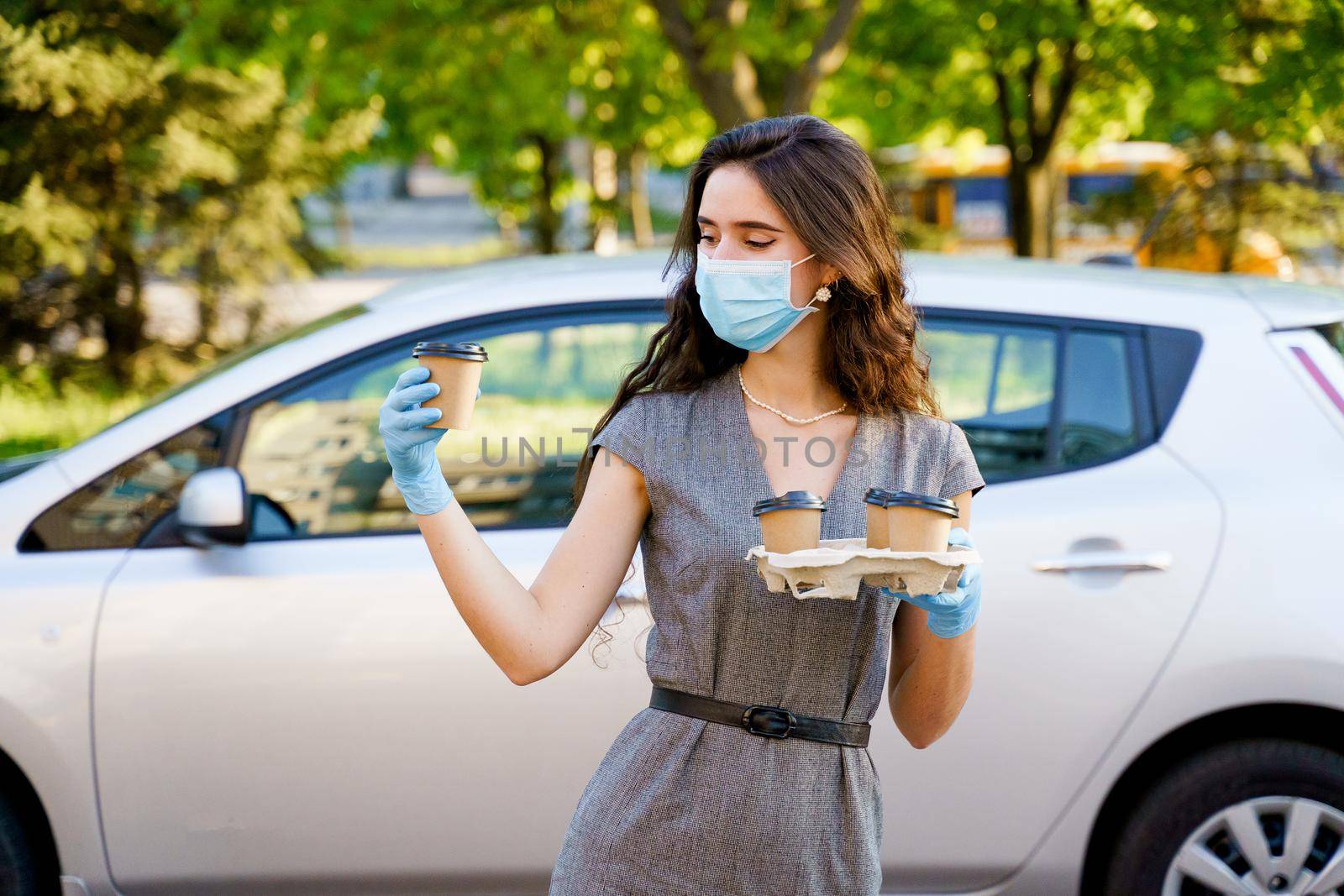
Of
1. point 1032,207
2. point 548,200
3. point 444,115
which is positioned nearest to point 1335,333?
point 1032,207

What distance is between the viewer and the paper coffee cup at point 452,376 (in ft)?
5.67

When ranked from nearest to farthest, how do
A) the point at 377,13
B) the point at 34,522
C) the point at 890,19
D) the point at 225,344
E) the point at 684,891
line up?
1. the point at 684,891
2. the point at 34,522
3. the point at 377,13
4. the point at 890,19
5. the point at 225,344

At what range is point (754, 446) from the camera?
1.94 meters

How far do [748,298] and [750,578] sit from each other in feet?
1.27

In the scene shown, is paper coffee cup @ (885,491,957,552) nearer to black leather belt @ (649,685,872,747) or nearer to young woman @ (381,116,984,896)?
young woman @ (381,116,984,896)

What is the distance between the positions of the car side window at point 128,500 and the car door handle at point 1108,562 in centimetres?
194

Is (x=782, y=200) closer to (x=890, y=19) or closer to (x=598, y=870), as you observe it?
(x=598, y=870)

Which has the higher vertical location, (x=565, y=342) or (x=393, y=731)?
(x=565, y=342)

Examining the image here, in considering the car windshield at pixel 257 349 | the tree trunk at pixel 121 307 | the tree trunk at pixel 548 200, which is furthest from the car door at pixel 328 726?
the tree trunk at pixel 548 200

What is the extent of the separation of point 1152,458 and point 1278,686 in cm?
56

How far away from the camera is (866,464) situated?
1.92m

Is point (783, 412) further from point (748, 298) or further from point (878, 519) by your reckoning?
point (878, 519)

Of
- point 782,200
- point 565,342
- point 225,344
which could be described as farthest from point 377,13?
point 782,200

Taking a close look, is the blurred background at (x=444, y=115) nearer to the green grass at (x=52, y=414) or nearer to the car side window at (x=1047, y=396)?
the green grass at (x=52, y=414)
